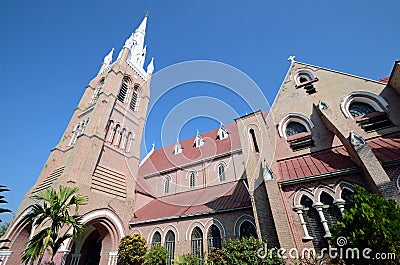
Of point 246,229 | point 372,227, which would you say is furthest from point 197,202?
point 372,227

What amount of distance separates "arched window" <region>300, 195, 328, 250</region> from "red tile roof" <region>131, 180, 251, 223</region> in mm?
3530

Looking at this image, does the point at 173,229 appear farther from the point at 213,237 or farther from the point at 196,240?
the point at 213,237

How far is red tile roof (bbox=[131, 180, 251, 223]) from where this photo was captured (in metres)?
12.9

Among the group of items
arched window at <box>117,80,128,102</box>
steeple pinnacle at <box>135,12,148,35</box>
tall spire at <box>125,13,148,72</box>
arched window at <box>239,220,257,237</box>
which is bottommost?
arched window at <box>239,220,257,237</box>

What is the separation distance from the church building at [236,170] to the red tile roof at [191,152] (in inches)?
6.6

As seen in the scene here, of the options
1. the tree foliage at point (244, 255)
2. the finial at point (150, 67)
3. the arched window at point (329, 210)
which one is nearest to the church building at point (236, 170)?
the arched window at point (329, 210)

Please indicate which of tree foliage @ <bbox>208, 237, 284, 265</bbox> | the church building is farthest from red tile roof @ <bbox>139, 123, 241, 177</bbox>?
tree foliage @ <bbox>208, 237, 284, 265</bbox>

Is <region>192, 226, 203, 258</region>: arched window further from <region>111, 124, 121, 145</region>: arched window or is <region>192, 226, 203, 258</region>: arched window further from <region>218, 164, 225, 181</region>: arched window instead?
<region>111, 124, 121, 145</region>: arched window

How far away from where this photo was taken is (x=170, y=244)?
1390 cm

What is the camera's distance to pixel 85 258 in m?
15.7

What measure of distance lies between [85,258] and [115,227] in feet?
13.2

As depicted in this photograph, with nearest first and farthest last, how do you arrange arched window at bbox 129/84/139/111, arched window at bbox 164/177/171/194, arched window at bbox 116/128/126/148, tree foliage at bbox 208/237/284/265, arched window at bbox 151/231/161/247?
tree foliage at bbox 208/237/284/265, arched window at bbox 151/231/161/247, arched window at bbox 116/128/126/148, arched window at bbox 164/177/171/194, arched window at bbox 129/84/139/111

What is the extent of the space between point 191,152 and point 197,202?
297 inches
